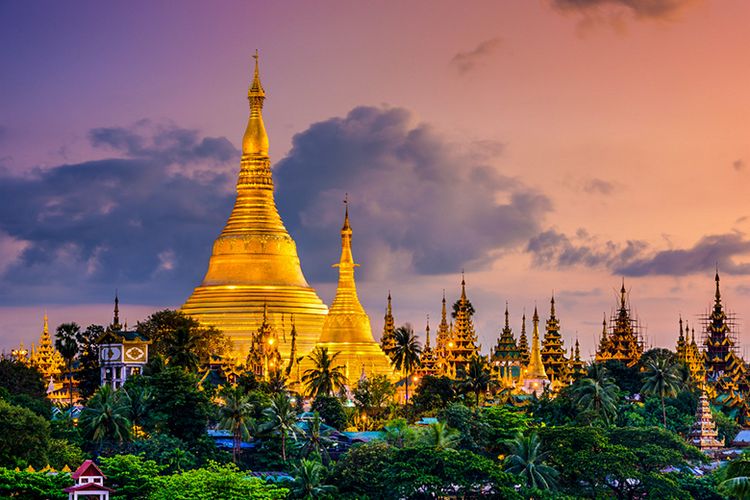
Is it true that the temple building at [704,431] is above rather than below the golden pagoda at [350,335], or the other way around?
below

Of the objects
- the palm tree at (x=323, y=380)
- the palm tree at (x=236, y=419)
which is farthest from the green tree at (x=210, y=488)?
the palm tree at (x=323, y=380)

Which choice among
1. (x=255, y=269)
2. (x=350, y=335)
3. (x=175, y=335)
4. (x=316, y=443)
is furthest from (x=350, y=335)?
(x=316, y=443)

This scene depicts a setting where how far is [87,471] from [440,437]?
16.6 meters

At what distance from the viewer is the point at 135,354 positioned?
92062 millimetres

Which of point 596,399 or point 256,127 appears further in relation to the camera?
point 256,127

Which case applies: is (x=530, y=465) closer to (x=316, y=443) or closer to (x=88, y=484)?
(x=316, y=443)

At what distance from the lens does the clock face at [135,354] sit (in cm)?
9188

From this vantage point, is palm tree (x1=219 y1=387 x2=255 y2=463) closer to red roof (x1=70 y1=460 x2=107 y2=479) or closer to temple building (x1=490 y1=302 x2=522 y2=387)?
red roof (x1=70 y1=460 x2=107 y2=479)

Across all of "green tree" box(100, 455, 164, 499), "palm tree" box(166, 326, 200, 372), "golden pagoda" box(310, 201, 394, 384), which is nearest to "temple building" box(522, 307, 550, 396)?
"golden pagoda" box(310, 201, 394, 384)

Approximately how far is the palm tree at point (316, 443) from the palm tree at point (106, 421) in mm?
8650

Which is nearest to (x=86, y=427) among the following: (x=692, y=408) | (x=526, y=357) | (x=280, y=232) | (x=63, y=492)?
(x=63, y=492)

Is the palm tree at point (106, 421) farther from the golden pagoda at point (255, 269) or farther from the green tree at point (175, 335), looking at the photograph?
the golden pagoda at point (255, 269)

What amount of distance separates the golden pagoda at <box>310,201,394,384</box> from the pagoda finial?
12.1 metres

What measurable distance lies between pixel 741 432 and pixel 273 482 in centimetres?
3415
